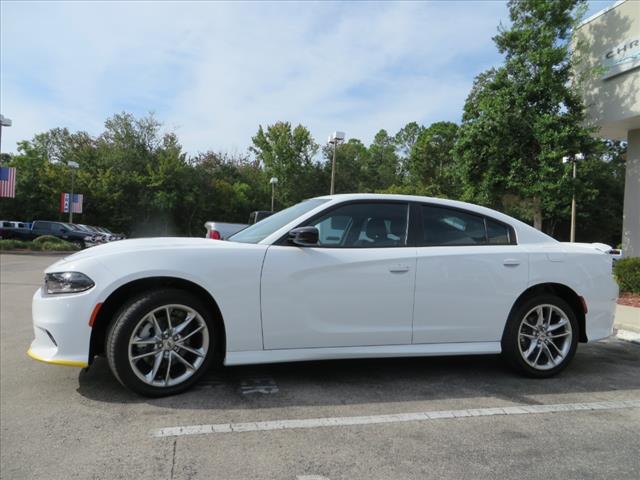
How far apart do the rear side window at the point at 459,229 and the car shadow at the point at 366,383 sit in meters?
1.15

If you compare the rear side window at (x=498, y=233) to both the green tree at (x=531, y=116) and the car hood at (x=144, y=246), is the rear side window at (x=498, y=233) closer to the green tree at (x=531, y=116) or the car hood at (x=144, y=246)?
the car hood at (x=144, y=246)

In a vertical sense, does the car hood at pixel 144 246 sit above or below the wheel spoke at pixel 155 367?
above

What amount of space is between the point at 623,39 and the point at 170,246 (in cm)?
1517

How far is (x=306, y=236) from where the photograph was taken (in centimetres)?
367

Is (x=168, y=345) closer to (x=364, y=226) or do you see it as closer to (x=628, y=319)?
(x=364, y=226)

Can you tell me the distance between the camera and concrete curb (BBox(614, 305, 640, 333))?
6.70 meters

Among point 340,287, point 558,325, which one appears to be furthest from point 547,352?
point 340,287

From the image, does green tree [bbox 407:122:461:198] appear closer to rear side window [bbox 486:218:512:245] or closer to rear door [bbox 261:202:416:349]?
rear side window [bbox 486:218:512:245]

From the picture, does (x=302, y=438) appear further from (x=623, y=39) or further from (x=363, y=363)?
(x=623, y=39)

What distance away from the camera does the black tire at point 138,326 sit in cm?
339

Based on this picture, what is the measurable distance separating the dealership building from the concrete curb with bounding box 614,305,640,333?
804 cm

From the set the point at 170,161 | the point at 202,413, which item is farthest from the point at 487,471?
the point at 170,161

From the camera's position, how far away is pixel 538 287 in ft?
14.3

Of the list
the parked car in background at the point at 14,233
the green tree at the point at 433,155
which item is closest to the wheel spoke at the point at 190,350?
the parked car in background at the point at 14,233
